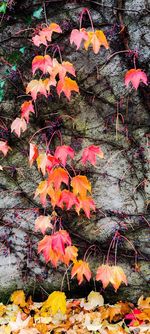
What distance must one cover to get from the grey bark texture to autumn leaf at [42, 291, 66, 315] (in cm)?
9

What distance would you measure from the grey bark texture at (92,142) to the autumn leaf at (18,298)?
0.05 metres

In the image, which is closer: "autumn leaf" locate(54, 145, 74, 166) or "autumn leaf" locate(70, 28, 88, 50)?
"autumn leaf" locate(70, 28, 88, 50)

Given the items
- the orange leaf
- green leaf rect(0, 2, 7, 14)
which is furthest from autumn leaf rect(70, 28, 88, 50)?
the orange leaf

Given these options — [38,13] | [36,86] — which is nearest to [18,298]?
[36,86]

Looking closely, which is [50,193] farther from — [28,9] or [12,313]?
[28,9]

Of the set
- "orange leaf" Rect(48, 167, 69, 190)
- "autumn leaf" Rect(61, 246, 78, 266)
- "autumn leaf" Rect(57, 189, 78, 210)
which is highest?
"orange leaf" Rect(48, 167, 69, 190)

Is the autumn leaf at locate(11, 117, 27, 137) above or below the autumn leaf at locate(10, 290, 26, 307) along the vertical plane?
above

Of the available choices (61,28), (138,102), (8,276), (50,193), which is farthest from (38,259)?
(61,28)

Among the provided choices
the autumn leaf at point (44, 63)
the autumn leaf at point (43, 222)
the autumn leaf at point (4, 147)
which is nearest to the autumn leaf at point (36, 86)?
the autumn leaf at point (44, 63)

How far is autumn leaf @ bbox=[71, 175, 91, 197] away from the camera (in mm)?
2203

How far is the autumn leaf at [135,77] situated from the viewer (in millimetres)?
2049

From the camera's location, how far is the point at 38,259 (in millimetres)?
2535

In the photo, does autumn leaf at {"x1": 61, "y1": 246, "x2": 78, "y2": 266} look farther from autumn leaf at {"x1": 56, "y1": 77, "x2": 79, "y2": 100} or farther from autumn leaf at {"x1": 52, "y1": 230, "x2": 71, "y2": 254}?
autumn leaf at {"x1": 56, "y1": 77, "x2": 79, "y2": 100}

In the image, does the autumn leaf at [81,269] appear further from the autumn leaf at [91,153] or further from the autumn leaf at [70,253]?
the autumn leaf at [91,153]
